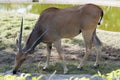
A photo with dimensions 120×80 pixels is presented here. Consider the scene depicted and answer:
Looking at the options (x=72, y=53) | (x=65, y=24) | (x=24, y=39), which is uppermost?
(x=65, y=24)

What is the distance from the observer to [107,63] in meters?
7.66

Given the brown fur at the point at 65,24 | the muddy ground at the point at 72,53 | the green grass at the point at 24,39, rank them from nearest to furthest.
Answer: the brown fur at the point at 65,24 < the green grass at the point at 24,39 < the muddy ground at the point at 72,53

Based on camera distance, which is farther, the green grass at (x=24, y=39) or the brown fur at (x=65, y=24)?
the green grass at (x=24, y=39)

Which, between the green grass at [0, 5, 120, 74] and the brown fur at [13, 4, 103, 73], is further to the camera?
the green grass at [0, 5, 120, 74]

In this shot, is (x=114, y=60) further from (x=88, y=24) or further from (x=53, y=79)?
(x=53, y=79)

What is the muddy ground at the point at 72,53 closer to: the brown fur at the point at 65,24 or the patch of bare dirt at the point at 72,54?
the patch of bare dirt at the point at 72,54

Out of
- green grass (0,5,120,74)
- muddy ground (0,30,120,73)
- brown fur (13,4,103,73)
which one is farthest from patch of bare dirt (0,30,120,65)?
brown fur (13,4,103,73)

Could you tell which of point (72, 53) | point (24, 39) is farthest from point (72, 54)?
point (24, 39)

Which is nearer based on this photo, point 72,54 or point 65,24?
point 65,24

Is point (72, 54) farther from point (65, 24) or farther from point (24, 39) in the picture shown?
point (24, 39)

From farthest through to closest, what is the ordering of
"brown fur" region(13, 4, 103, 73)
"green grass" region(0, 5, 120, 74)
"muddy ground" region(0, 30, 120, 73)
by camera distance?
"muddy ground" region(0, 30, 120, 73) < "green grass" region(0, 5, 120, 74) < "brown fur" region(13, 4, 103, 73)

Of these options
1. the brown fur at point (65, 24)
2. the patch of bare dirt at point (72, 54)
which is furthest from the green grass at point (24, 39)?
the patch of bare dirt at point (72, 54)

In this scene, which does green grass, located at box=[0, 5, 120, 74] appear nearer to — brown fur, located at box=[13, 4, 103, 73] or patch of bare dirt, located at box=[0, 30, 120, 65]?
brown fur, located at box=[13, 4, 103, 73]

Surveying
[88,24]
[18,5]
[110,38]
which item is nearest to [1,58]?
[88,24]
